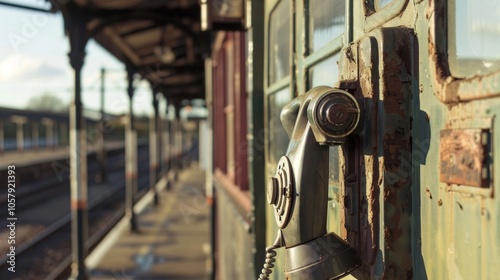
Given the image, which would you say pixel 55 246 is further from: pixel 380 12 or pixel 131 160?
pixel 380 12

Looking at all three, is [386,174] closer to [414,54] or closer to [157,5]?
[414,54]

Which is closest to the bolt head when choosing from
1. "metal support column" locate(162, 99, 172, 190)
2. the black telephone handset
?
the black telephone handset

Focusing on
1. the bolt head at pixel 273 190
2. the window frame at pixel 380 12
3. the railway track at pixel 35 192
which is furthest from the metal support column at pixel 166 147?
the window frame at pixel 380 12

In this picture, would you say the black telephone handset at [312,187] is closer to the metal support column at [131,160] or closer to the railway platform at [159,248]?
the railway platform at [159,248]

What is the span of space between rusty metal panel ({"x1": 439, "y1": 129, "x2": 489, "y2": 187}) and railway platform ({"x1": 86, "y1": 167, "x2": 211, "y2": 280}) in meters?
6.35

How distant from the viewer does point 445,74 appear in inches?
Result: 38.6

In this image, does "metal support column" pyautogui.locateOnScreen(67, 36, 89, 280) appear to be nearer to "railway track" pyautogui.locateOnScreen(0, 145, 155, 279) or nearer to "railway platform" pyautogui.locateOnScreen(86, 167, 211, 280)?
"railway platform" pyautogui.locateOnScreen(86, 167, 211, 280)

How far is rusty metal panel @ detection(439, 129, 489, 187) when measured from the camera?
0.83 meters

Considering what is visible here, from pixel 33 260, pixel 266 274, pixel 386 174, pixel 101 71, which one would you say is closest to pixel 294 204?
pixel 386 174

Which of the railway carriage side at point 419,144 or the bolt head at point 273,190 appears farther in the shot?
the bolt head at point 273,190

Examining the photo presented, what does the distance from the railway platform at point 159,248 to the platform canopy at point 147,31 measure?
2835mm

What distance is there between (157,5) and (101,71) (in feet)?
22.4

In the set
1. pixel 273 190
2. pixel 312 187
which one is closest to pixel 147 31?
pixel 273 190

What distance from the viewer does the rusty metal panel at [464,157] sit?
83cm
